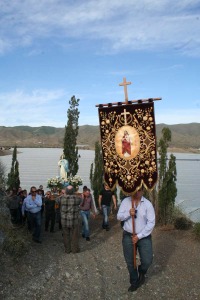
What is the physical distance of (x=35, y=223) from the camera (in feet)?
33.7

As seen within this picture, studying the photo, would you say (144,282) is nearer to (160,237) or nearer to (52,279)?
(52,279)

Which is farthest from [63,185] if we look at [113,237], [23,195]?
[113,237]

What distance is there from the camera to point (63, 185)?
14.8 metres

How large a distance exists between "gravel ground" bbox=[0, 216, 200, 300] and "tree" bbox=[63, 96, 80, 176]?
9.12m

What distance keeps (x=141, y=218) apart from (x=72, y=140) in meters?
13.3

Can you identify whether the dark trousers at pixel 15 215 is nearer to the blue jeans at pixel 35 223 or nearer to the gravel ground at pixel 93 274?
the blue jeans at pixel 35 223

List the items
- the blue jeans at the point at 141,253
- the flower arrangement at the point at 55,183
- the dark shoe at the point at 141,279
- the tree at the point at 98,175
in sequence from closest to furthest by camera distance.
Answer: the blue jeans at the point at 141,253 < the dark shoe at the point at 141,279 < the flower arrangement at the point at 55,183 < the tree at the point at 98,175

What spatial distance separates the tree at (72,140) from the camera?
19484 millimetres

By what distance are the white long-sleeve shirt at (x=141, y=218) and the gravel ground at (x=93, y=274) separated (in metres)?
1.18

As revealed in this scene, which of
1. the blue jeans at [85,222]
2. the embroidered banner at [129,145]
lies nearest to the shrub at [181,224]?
the blue jeans at [85,222]

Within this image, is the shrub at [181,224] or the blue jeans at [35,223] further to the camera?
the shrub at [181,224]

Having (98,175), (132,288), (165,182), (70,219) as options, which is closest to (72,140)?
(98,175)

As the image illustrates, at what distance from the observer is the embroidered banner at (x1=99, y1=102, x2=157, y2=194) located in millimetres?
7211

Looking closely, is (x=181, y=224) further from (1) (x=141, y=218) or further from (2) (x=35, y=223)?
(1) (x=141, y=218)
